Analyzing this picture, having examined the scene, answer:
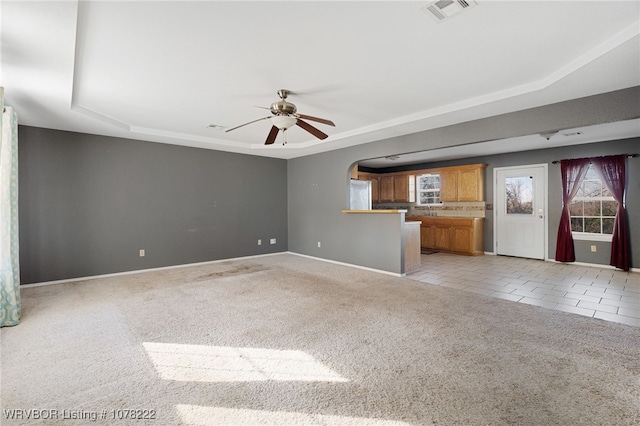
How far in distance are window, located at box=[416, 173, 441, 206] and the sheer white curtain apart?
7.92m

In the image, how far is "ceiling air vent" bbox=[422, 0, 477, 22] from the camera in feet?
6.21

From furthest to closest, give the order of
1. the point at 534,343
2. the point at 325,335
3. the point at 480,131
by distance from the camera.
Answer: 1. the point at 480,131
2. the point at 325,335
3. the point at 534,343

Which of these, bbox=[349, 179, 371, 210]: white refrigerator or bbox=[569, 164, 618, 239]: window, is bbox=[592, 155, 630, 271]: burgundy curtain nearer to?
bbox=[569, 164, 618, 239]: window

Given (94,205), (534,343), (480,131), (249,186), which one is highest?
(480,131)

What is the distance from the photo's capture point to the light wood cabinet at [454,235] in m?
6.98

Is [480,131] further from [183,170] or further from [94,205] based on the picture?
[94,205]

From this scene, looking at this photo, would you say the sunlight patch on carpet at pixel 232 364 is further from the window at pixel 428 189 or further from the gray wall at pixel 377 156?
the window at pixel 428 189

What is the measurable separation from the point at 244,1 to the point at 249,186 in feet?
16.2

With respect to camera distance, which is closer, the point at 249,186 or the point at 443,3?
the point at 443,3

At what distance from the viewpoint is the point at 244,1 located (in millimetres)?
1880

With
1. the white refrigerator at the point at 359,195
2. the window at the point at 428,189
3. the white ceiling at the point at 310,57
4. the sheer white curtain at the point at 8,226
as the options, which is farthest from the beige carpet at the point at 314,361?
the window at the point at 428,189

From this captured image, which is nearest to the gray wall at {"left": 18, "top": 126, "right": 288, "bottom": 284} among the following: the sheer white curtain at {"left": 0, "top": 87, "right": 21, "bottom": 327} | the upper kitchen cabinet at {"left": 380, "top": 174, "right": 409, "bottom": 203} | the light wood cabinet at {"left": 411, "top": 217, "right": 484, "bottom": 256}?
the sheer white curtain at {"left": 0, "top": 87, "right": 21, "bottom": 327}

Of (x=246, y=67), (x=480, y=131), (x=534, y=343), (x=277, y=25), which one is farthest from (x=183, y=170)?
(x=534, y=343)

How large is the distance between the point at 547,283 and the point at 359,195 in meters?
3.59
